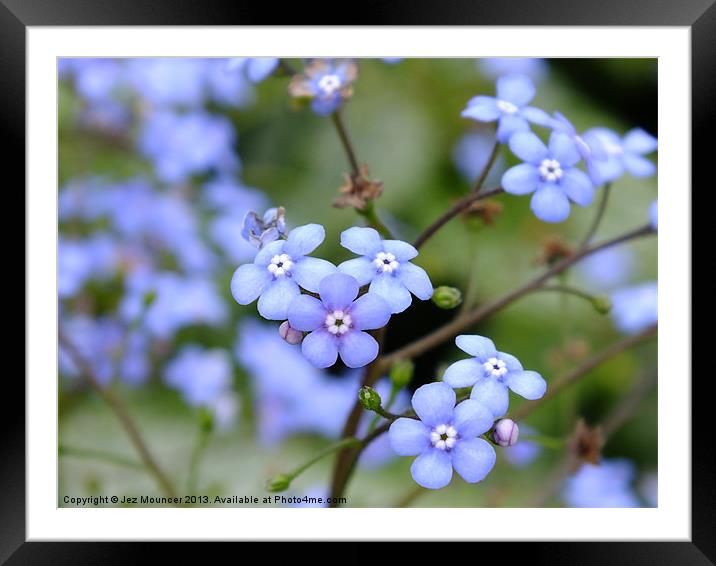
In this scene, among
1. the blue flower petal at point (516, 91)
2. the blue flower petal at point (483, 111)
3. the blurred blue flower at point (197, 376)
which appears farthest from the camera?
the blurred blue flower at point (197, 376)

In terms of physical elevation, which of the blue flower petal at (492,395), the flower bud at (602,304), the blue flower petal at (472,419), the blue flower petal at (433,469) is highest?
the flower bud at (602,304)

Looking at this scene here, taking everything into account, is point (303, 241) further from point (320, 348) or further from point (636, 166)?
point (636, 166)

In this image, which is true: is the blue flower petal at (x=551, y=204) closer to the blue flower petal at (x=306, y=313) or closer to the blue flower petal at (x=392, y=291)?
the blue flower petal at (x=392, y=291)

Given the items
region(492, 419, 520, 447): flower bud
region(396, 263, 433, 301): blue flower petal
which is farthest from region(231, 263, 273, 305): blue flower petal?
region(492, 419, 520, 447): flower bud

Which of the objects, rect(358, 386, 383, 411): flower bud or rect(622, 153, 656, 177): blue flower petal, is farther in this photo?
rect(622, 153, 656, 177): blue flower petal

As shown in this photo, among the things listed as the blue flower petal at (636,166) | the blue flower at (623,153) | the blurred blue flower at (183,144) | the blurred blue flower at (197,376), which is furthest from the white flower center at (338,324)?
the blurred blue flower at (183,144)

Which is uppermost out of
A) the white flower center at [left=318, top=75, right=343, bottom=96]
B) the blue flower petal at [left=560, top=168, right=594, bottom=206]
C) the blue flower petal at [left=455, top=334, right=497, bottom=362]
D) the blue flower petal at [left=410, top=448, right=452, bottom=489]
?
the white flower center at [left=318, top=75, right=343, bottom=96]

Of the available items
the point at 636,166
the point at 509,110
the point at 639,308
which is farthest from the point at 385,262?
the point at 639,308

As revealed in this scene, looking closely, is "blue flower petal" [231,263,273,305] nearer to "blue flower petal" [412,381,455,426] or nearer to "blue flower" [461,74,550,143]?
"blue flower petal" [412,381,455,426]
